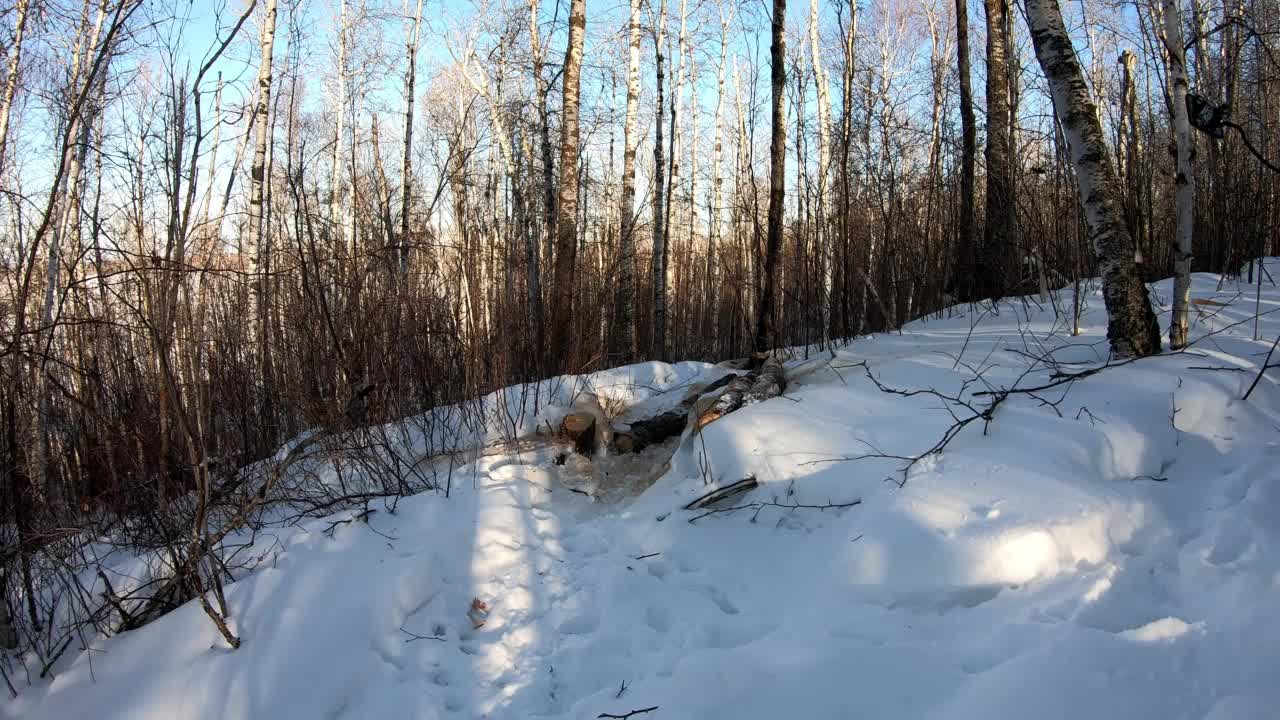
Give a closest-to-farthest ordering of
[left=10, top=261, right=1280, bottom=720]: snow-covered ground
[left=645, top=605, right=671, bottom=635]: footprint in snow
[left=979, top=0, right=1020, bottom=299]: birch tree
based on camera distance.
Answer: [left=10, top=261, right=1280, bottom=720]: snow-covered ground < [left=645, top=605, right=671, bottom=635]: footprint in snow < [left=979, top=0, right=1020, bottom=299]: birch tree

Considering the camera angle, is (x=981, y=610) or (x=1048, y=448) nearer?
(x=981, y=610)

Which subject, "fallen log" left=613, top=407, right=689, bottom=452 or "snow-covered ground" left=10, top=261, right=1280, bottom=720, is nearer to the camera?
"snow-covered ground" left=10, top=261, right=1280, bottom=720

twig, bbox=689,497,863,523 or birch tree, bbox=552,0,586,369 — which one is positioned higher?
birch tree, bbox=552,0,586,369

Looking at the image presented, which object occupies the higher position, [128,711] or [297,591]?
[297,591]

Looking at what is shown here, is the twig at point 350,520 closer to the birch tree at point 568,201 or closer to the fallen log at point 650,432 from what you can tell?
the fallen log at point 650,432

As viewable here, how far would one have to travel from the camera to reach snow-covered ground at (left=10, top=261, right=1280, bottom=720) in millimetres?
1523

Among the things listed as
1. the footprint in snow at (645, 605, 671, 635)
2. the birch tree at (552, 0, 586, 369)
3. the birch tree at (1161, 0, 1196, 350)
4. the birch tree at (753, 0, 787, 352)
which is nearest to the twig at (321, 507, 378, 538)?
the footprint in snow at (645, 605, 671, 635)

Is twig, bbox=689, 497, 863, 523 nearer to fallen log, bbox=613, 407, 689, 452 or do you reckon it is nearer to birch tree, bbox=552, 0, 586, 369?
fallen log, bbox=613, 407, 689, 452

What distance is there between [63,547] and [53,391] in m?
1.57

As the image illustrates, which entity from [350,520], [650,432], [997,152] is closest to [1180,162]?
[650,432]

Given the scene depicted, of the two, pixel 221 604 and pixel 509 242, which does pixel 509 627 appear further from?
pixel 509 242

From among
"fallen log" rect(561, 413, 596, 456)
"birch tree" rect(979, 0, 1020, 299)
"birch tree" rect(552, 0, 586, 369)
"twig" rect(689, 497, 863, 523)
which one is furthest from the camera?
"birch tree" rect(979, 0, 1020, 299)

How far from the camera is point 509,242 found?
4410 millimetres

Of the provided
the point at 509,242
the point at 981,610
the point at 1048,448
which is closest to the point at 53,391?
the point at 509,242
